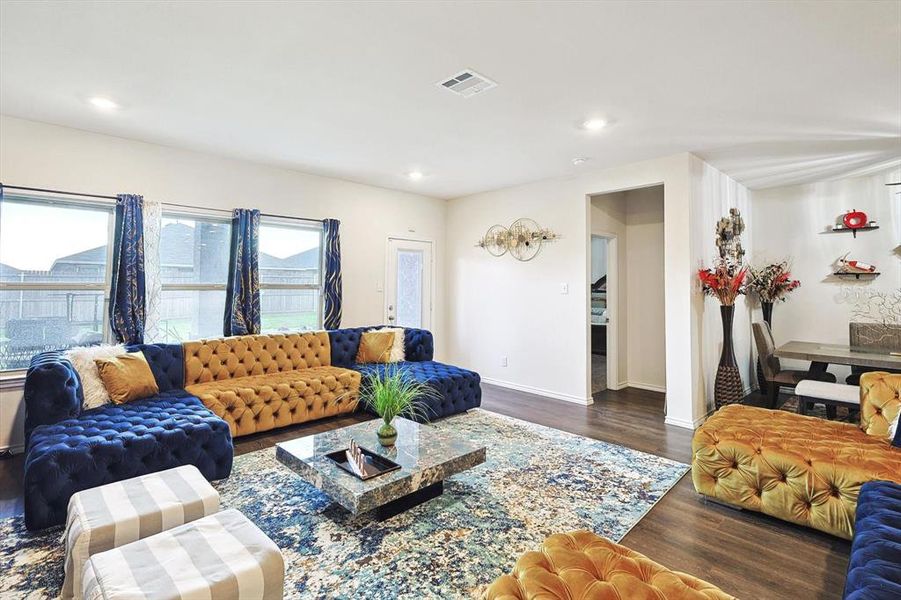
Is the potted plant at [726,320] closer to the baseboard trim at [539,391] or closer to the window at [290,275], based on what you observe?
the baseboard trim at [539,391]

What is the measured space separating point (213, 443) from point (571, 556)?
8.46 ft

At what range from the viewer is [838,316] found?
5.64 meters

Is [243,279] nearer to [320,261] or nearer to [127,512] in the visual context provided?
[320,261]

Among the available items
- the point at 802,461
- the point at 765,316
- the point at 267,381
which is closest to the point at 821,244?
the point at 765,316

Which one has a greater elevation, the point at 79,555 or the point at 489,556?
the point at 79,555

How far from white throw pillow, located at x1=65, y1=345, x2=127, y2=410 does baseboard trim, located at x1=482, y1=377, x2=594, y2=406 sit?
4421mm

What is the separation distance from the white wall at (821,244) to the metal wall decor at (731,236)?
34.2 inches

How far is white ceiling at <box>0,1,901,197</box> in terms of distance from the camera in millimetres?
2258

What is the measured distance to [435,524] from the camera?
2512mm

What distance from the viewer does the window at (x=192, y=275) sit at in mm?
4426

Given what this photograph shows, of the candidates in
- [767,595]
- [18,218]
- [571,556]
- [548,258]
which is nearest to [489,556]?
[571,556]

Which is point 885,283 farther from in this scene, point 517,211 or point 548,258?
point 517,211

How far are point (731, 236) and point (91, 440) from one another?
20.9ft

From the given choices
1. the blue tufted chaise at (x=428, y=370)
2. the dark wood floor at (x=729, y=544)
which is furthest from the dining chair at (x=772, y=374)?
the blue tufted chaise at (x=428, y=370)
